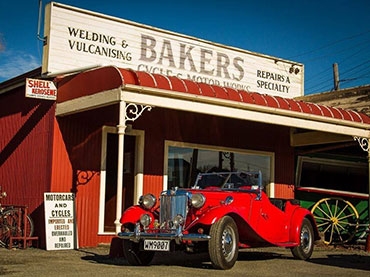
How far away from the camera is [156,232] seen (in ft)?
28.8

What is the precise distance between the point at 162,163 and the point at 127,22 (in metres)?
3.41

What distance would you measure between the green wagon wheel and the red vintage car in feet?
17.0

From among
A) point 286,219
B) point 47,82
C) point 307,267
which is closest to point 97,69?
point 47,82

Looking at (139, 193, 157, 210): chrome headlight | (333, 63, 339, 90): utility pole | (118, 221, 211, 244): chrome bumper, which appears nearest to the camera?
(118, 221, 211, 244): chrome bumper

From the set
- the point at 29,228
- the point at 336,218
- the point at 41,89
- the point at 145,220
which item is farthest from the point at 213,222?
the point at 336,218

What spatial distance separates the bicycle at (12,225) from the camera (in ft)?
38.6

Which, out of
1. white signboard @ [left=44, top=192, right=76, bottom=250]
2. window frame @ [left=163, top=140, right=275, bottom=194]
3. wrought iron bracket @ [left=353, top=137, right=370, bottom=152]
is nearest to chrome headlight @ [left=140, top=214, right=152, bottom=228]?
white signboard @ [left=44, top=192, right=76, bottom=250]

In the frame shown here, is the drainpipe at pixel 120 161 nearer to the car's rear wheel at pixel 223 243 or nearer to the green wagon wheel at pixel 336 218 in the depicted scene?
the car's rear wheel at pixel 223 243

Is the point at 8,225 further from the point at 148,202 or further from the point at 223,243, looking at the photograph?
the point at 223,243

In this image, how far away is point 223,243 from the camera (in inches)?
333

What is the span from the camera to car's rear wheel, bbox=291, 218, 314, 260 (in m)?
10.6

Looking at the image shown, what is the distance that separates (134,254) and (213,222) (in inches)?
59.2

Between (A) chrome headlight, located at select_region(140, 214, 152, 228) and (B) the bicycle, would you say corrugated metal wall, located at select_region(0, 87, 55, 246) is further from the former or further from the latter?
(A) chrome headlight, located at select_region(140, 214, 152, 228)

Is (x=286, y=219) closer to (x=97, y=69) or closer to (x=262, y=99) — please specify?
(x=262, y=99)
